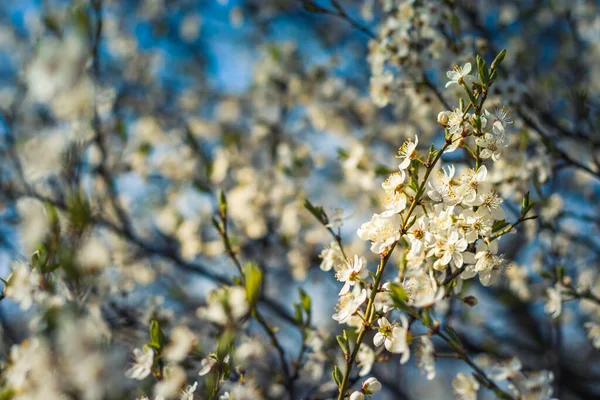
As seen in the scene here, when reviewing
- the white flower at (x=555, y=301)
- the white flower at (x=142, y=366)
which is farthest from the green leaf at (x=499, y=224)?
the white flower at (x=142, y=366)

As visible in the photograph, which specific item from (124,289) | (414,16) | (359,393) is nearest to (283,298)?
(124,289)

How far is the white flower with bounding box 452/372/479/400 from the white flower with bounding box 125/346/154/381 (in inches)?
44.7

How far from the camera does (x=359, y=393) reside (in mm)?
1469

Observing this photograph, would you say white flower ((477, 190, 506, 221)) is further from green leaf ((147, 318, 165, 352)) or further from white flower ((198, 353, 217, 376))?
green leaf ((147, 318, 165, 352))

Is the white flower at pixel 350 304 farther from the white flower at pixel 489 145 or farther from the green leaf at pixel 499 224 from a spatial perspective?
the white flower at pixel 489 145

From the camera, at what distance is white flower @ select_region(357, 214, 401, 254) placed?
146 centimetres

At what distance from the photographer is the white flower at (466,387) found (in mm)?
1742

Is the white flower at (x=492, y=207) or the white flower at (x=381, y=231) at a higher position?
the white flower at (x=492, y=207)

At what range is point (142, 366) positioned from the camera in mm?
1682

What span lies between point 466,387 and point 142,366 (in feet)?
3.91

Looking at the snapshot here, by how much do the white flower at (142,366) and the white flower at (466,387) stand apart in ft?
3.72

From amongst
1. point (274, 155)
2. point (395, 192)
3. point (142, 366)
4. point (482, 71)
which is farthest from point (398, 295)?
point (274, 155)

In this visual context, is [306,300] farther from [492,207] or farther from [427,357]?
[492,207]

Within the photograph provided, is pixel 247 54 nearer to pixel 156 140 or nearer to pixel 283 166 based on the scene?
pixel 156 140
